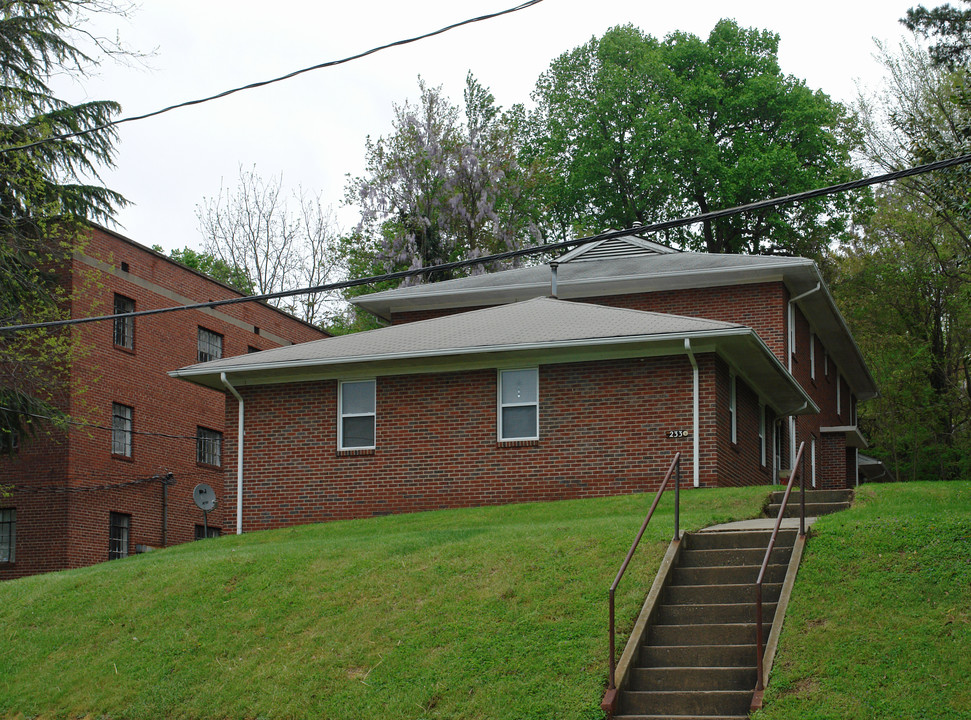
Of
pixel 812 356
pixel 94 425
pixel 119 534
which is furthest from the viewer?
pixel 812 356

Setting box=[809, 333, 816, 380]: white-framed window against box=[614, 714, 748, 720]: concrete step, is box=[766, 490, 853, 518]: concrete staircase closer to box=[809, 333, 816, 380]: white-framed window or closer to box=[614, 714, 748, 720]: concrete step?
box=[614, 714, 748, 720]: concrete step

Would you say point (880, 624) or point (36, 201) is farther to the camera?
point (36, 201)

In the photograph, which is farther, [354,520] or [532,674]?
[354,520]

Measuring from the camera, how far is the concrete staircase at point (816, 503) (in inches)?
642

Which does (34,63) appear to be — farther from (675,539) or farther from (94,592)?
(675,539)

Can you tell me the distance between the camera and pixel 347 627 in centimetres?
1319

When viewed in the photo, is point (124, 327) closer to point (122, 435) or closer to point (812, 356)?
point (122, 435)

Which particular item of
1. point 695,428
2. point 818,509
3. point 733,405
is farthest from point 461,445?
point 818,509

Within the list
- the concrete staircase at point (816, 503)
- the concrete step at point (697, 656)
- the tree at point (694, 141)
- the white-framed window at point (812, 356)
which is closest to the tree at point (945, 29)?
the concrete staircase at point (816, 503)

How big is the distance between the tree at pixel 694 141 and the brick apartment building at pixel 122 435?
17604 mm

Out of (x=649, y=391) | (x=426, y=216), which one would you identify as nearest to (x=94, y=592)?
(x=649, y=391)

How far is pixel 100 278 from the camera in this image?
98.7 feet

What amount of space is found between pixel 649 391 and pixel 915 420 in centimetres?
2546

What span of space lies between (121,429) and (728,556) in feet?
69.4
